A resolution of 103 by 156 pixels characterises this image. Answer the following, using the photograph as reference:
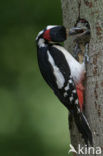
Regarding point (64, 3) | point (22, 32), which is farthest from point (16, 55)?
point (64, 3)

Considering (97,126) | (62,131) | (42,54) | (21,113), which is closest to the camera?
(97,126)

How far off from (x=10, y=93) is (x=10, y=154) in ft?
2.37

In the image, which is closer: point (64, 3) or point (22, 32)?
point (64, 3)

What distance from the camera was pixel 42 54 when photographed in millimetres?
3744

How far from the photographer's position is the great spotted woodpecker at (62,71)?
3.49m

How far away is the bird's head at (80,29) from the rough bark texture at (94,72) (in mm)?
45

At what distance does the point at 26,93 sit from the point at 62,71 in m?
2.11

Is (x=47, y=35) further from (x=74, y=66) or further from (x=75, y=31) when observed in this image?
(x=74, y=66)

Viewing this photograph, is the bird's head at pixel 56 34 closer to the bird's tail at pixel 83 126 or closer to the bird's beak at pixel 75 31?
the bird's beak at pixel 75 31

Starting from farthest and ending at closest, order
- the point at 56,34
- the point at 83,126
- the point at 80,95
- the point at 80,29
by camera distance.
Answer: the point at 56,34 < the point at 80,29 < the point at 80,95 < the point at 83,126

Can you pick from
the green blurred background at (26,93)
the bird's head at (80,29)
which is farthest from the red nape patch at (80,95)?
the green blurred background at (26,93)

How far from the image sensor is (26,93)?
573 centimetres

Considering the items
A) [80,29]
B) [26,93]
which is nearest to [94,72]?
[80,29]

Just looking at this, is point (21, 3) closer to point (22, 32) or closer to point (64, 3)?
point (22, 32)
